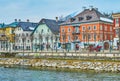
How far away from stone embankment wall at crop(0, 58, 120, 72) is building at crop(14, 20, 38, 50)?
4505 cm

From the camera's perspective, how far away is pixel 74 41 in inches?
3654

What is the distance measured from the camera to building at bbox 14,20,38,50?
11207 cm

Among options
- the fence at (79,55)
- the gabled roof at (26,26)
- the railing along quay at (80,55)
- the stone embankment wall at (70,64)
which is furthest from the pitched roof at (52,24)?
the stone embankment wall at (70,64)

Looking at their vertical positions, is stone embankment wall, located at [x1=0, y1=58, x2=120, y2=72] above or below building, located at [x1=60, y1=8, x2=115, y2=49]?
below

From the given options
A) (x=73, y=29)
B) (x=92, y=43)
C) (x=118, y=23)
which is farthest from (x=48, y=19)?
(x=118, y=23)

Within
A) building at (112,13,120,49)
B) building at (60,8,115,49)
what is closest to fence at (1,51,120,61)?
building at (112,13,120,49)

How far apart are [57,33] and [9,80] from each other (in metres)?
64.2

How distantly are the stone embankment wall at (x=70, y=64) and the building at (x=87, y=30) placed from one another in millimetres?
24130

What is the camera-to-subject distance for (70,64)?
174 ft

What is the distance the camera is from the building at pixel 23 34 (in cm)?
11207

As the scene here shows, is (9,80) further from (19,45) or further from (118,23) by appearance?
(19,45)

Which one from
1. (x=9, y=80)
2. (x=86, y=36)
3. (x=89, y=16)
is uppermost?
(x=89, y=16)

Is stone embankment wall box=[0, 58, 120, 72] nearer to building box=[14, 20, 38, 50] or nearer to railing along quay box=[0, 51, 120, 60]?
railing along quay box=[0, 51, 120, 60]

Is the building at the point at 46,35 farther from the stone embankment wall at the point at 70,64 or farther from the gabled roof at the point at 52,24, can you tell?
the stone embankment wall at the point at 70,64
